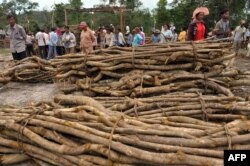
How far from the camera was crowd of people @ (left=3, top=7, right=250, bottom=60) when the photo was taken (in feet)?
21.8

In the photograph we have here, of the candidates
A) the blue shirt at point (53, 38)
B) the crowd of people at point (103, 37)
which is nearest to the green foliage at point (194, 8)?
the crowd of people at point (103, 37)

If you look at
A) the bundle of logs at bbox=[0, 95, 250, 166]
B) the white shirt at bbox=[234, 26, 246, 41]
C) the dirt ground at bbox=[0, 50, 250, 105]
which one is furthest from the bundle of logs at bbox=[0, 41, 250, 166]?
the white shirt at bbox=[234, 26, 246, 41]

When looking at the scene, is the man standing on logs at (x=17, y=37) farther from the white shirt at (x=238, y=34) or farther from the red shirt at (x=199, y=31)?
the white shirt at (x=238, y=34)

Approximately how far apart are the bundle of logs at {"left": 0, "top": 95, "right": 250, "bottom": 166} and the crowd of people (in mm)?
2227

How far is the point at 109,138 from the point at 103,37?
41.1ft

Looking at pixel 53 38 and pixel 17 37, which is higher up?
pixel 17 37

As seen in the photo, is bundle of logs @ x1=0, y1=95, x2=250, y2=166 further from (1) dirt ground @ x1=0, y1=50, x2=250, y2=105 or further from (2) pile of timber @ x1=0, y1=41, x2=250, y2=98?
(1) dirt ground @ x1=0, y1=50, x2=250, y2=105

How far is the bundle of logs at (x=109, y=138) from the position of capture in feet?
9.62

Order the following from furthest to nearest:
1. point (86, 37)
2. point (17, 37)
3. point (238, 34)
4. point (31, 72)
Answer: point (238, 34) < point (86, 37) < point (17, 37) < point (31, 72)

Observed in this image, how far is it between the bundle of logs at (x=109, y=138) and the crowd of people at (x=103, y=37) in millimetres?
2227

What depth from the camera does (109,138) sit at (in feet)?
10.4

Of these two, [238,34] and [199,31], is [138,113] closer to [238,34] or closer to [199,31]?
[199,31]

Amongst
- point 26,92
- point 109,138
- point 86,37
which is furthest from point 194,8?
point 109,138

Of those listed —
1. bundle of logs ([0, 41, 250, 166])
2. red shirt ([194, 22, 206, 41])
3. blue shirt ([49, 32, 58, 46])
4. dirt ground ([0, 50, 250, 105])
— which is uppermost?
red shirt ([194, 22, 206, 41])
